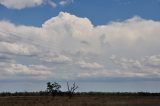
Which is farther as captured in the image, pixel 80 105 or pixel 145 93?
pixel 145 93

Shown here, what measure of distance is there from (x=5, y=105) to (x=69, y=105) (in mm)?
12093

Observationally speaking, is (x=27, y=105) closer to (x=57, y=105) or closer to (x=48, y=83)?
(x=57, y=105)

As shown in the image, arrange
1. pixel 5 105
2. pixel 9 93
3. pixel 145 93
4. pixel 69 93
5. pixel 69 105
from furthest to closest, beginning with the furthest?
1. pixel 145 93
2. pixel 9 93
3. pixel 69 93
4. pixel 69 105
5. pixel 5 105

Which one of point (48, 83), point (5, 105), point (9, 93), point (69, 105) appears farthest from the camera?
point (9, 93)

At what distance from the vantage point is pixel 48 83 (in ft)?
458

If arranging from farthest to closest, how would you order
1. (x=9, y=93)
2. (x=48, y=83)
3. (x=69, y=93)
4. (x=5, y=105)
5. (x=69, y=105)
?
1. (x=9, y=93)
2. (x=48, y=83)
3. (x=69, y=93)
4. (x=69, y=105)
5. (x=5, y=105)

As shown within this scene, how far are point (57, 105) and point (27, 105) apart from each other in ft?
18.8

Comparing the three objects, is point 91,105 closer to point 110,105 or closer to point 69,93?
point 110,105

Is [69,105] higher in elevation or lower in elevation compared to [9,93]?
lower

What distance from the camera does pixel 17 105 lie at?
245 ft

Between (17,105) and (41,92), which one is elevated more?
(41,92)

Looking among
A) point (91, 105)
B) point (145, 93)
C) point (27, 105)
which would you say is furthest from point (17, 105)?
point (145, 93)

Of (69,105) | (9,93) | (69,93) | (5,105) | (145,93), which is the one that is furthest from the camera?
(145,93)

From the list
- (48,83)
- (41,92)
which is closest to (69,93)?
(48,83)
